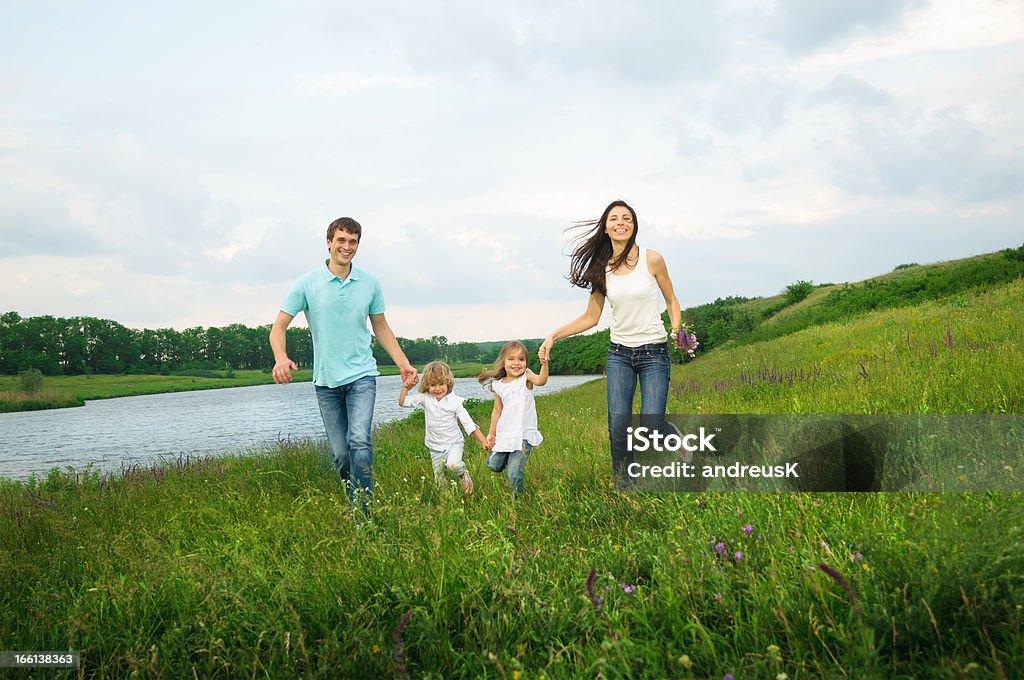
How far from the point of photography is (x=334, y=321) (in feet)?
19.2

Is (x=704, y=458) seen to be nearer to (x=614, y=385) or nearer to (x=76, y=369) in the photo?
(x=614, y=385)

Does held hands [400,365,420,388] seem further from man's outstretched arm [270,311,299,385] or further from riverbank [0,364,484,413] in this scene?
riverbank [0,364,484,413]

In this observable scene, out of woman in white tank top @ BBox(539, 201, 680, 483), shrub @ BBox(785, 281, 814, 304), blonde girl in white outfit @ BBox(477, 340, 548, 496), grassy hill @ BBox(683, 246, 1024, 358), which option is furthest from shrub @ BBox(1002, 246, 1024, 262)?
blonde girl in white outfit @ BBox(477, 340, 548, 496)

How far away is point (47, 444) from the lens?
20.0m

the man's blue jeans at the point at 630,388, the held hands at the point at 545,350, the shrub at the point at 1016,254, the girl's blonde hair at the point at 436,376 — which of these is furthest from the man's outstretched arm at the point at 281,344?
the shrub at the point at 1016,254

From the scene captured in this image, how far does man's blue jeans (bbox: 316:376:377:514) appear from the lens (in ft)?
19.1

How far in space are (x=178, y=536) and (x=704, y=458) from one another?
15.2 ft

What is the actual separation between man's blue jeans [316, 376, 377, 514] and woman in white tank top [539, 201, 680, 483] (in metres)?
1.68

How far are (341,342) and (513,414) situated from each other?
1781 millimetres

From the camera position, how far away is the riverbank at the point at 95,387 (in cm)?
3316

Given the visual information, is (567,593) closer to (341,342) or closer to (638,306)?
(638,306)

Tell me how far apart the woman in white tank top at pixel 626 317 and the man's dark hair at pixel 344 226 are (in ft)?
6.72

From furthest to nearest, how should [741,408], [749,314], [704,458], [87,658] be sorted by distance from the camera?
[749,314], [741,408], [704,458], [87,658]

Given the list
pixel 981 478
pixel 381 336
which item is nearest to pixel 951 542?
pixel 981 478
